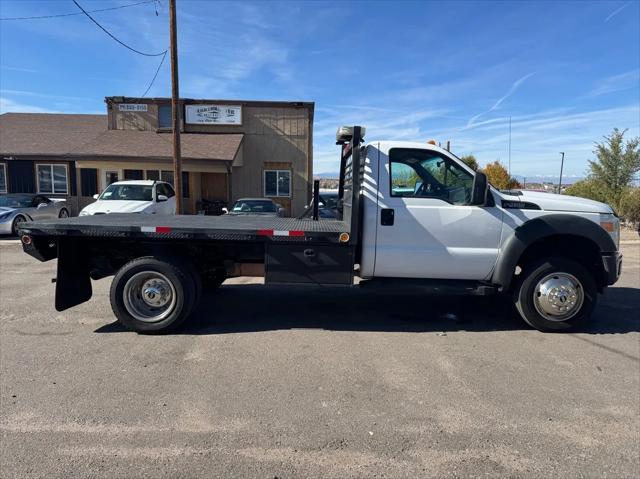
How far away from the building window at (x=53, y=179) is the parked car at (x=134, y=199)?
34.6ft

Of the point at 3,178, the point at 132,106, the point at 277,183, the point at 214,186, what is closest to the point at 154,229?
the point at 277,183

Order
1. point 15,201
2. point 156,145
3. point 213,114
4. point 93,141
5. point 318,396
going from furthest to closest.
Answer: point 213,114
point 93,141
point 156,145
point 15,201
point 318,396

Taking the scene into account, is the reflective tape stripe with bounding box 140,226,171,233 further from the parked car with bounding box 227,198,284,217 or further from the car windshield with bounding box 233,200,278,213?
the car windshield with bounding box 233,200,278,213

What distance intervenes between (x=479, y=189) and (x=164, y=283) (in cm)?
372

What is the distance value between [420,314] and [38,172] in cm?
2251

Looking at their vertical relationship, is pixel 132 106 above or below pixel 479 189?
above

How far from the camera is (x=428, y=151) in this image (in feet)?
17.7

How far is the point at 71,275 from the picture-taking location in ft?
17.8

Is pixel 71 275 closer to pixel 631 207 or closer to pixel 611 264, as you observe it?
pixel 611 264

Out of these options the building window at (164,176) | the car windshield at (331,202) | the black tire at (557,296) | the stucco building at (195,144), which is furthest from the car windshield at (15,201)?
the black tire at (557,296)

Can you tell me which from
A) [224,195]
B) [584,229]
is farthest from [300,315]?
[224,195]

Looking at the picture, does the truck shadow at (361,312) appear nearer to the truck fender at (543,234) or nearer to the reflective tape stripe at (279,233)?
the truck fender at (543,234)

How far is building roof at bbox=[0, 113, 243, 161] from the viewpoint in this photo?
802 inches

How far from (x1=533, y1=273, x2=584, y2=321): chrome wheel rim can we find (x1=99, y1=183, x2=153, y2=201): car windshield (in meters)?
11.3
